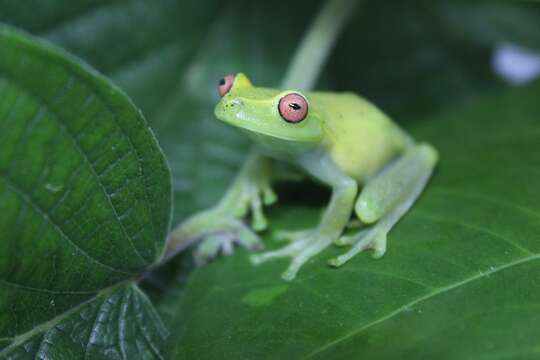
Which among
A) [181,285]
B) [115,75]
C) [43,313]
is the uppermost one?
[115,75]

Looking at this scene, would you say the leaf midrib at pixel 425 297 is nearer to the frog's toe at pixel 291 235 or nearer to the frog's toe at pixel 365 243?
the frog's toe at pixel 365 243

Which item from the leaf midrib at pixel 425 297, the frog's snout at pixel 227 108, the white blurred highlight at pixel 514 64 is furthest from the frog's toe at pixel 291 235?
the white blurred highlight at pixel 514 64

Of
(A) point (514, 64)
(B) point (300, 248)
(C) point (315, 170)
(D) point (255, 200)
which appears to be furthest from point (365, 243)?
(A) point (514, 64)

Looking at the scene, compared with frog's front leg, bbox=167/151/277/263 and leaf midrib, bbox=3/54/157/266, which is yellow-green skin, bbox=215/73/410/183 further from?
leaf midrib, bbox=3/54/157/266

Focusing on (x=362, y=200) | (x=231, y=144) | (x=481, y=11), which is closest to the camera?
(x=362, y=200)

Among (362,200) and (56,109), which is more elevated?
(56,109)

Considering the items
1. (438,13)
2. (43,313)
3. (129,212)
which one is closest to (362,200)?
(129,212)

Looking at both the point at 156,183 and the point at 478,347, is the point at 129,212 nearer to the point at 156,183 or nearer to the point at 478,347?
the point at 156,183
